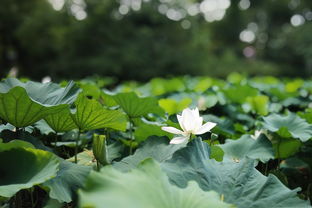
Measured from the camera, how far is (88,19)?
14.1 m

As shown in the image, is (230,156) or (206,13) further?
(206,13)

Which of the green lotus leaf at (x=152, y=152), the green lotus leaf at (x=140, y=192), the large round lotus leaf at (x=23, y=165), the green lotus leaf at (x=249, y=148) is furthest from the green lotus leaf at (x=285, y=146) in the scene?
the large round lotus leaf at (x=23, y=165)

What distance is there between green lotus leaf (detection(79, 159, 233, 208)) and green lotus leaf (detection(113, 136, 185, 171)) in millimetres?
306

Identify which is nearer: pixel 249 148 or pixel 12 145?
pixel 12 145

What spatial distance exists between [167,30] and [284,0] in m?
19.7

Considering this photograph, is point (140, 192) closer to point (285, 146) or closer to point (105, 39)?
point (285, 146)

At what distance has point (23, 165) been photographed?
38.9 inches

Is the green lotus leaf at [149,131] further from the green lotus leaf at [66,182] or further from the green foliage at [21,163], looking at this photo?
the green foliage at [21,163]

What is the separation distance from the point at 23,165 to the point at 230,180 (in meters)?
0.61

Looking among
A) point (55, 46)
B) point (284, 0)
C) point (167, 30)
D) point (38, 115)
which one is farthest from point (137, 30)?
point (284, 0)

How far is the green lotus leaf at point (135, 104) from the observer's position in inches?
60.8

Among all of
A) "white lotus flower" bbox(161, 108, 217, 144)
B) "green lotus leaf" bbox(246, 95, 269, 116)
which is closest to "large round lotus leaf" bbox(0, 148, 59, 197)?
"white lotus flower" bbox(161, 108, 217, 144)

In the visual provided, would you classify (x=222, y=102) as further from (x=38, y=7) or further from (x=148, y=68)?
(x=38, y=7)

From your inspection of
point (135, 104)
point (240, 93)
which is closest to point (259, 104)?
point (240, 93)
